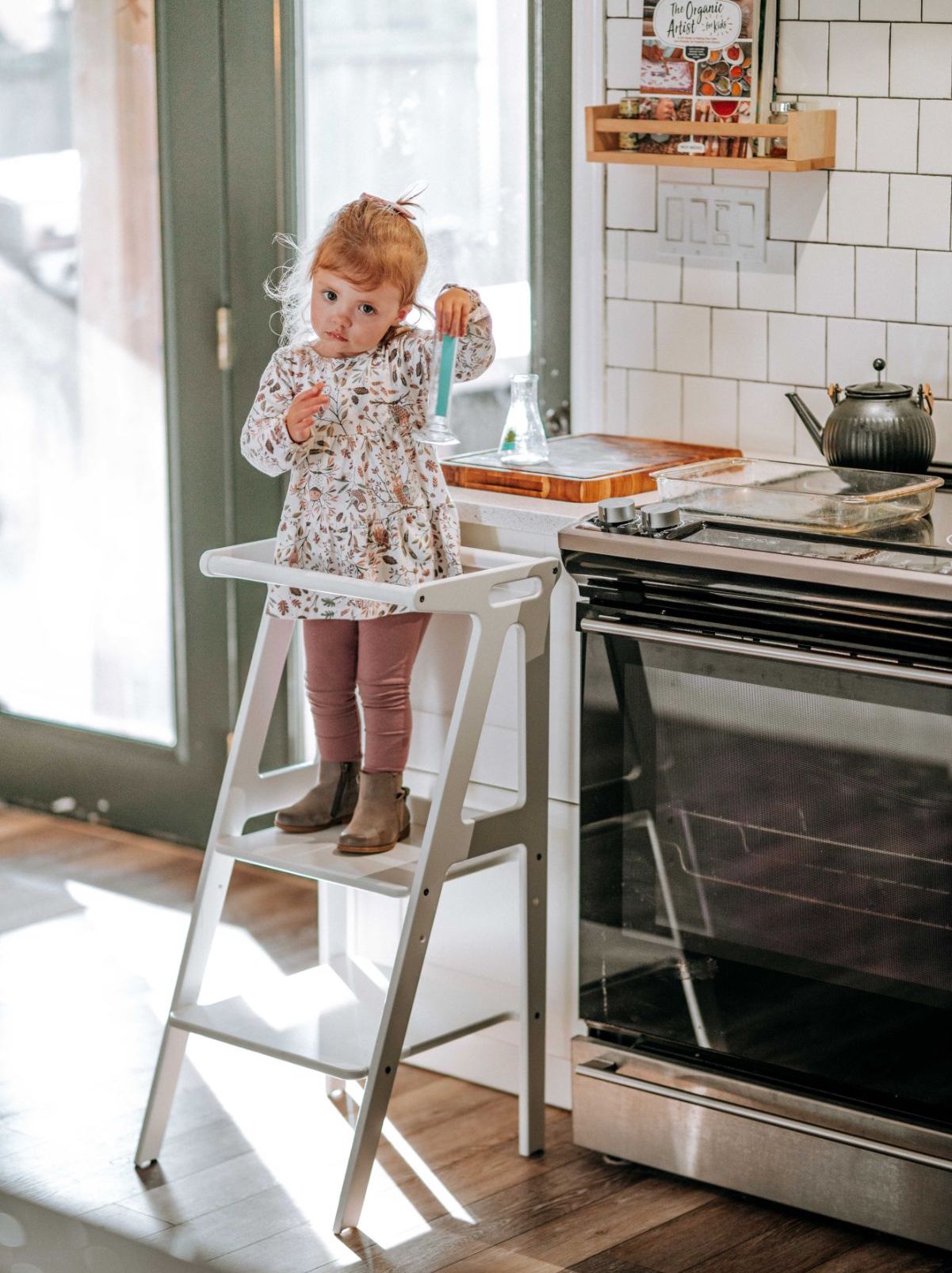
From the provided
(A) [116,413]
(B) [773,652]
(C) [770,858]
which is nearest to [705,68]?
(B) [773,652]

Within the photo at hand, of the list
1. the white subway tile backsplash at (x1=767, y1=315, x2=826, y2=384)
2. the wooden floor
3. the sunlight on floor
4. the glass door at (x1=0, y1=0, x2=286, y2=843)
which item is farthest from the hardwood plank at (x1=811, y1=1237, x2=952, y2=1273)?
the glass door at (x1=0, y1=0, x2=286, y2=843)

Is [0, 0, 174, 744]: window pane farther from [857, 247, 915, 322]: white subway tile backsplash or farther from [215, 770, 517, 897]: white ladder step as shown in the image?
[857, 247, 915, 322]: white subway tile backsplash

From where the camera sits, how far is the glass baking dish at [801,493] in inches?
76.6

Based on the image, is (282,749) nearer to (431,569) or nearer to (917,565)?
(431,569)

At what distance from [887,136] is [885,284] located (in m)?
0.20

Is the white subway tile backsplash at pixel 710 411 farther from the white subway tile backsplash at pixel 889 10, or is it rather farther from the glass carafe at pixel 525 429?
the white subway tile backsplash at pixel 889 10

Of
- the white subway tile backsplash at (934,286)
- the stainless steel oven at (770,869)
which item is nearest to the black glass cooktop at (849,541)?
the stainless steel oven at (770,869)

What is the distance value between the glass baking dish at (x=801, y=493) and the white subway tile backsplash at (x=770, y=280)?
32 centimetres

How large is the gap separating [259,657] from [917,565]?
0.89m

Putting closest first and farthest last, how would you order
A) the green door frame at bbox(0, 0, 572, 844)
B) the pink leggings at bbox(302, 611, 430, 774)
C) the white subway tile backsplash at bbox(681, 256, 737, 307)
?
the pink leggings at bbox(302, 611, 430, 774) → the white subway tile backsplash at bbox(681, 256, 737, 307) → the green door frame at bbox(0, 0, 572, 844)

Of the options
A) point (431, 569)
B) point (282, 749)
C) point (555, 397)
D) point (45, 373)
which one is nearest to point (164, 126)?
point (45, 373)

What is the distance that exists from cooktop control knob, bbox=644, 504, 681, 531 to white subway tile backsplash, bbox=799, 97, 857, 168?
2.07 ft

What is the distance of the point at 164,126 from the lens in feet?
10.1

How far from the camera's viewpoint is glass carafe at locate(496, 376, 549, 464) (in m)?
2.32
